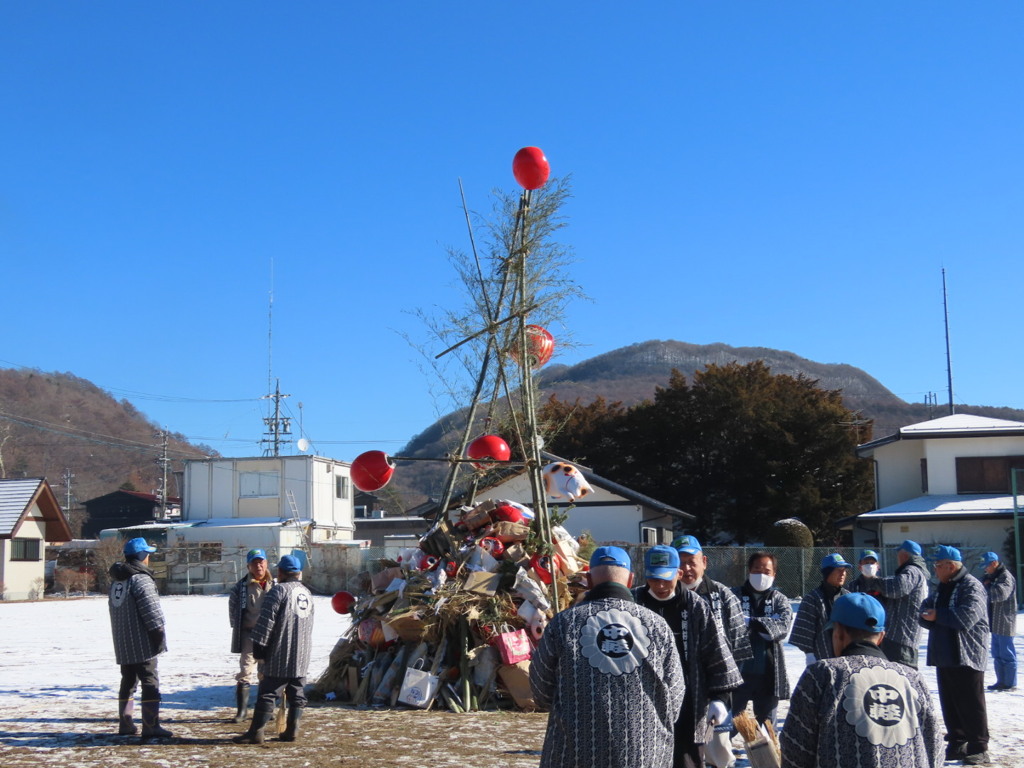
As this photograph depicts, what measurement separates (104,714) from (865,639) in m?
8.75

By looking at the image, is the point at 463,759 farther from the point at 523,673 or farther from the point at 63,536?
the point at 63,536

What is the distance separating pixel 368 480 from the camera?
1083cm

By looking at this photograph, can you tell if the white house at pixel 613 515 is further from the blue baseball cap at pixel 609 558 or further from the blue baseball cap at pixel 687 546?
the blue baseball cap at pixel 609 558

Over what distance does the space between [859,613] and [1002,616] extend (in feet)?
29.2

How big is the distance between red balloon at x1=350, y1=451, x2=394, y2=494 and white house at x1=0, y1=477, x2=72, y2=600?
30444 millimetres

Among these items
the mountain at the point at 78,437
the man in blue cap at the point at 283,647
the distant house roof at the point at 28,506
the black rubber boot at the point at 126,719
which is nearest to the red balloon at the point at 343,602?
the man in blue cap at the point at 283,647

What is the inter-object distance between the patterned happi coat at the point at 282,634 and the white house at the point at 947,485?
2468cm

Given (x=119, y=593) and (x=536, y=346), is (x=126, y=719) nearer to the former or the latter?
(x=119, y=593)

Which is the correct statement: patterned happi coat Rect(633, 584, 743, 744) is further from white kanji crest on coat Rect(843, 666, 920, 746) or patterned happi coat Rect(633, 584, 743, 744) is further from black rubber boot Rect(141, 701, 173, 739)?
black rubber boot Rect(141, 701, 173, 739)

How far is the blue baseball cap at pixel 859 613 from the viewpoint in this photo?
13.4ft

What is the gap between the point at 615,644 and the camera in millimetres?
4289

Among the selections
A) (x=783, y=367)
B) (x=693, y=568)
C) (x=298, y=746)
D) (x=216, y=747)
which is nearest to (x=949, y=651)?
(x=693, y=568)

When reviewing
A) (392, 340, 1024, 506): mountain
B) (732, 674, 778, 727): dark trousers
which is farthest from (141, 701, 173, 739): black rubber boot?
(392, 340, 1024, 506): mountain

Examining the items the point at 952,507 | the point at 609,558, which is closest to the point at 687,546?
the point at 609,558
